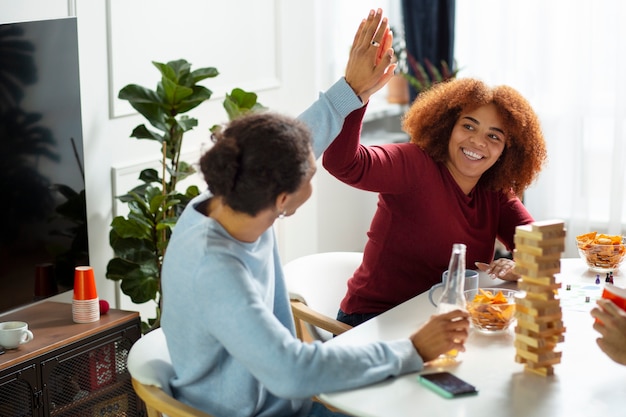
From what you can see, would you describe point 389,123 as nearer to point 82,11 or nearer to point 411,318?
point 82,11

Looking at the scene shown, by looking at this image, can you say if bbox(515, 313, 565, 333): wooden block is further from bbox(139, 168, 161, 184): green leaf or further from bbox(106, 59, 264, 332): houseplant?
bbox(139, 168, 161, 184): green leaf

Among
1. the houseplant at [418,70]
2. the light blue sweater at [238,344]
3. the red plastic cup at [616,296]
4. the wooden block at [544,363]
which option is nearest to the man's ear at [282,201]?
the light blue sweater at [238,344]

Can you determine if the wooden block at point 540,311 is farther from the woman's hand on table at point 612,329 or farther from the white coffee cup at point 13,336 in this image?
the white coffee cup at point 13,336

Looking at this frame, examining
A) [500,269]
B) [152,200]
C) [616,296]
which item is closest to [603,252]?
[500,269]

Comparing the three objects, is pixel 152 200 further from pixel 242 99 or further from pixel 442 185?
pixel 442 185

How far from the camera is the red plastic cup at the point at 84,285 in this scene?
9.57 feet

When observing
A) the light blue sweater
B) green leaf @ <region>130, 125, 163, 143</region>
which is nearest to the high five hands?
the light blue sweater

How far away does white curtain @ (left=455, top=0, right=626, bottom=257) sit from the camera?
14.3 feet

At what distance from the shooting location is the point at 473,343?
79.7 inches

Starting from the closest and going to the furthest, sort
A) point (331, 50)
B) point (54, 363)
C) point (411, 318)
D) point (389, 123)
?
1. point (411, 318)
2. point (54, 363)
3. point (331, 50)
4. point (389, 123)

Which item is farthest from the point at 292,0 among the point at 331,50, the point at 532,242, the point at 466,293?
the point at 532,242

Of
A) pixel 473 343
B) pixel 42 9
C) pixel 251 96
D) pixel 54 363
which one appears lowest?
pixel 54 363

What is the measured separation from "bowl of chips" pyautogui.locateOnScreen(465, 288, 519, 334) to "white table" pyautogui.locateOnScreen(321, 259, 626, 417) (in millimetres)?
18

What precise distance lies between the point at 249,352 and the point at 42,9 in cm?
174
